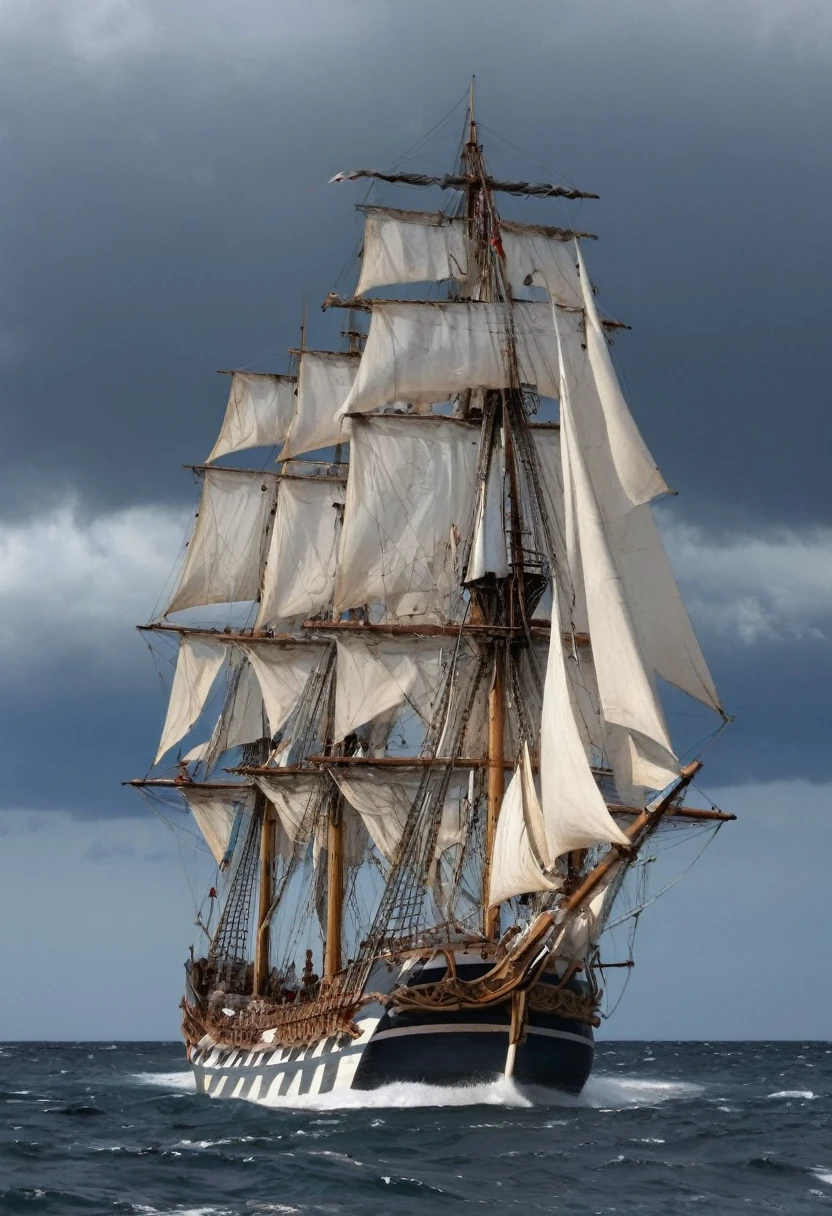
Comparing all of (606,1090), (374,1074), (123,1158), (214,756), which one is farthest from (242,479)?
(123,1158)

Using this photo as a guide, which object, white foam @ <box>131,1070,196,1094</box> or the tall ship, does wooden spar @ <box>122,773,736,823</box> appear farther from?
white foam @ <box>131,1070,196,1094</box>

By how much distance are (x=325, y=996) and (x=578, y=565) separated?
13.7 m

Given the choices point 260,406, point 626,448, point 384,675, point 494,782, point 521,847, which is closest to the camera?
point 521,847

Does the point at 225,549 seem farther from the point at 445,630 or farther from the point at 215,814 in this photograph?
the point at 445,630

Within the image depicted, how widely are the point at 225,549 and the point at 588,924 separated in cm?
3221

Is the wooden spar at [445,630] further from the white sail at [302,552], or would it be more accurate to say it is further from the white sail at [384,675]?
the white sail at [302,552]

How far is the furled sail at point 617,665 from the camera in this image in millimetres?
34344

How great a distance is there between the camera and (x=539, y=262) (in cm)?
5297

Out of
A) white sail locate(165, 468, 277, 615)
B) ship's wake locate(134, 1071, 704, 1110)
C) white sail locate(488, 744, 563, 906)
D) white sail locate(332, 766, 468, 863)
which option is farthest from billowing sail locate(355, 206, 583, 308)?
ship's wake locate(134, 1071, 704, 1110)

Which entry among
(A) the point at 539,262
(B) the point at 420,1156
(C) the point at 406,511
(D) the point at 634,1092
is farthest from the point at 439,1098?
(A) the point at 539,262

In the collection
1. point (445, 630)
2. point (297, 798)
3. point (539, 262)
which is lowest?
point (297, 798)

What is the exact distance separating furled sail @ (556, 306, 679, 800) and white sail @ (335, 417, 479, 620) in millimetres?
13801

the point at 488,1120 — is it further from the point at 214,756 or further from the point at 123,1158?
the point at 214,756

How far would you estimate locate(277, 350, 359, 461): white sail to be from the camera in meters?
62.3
